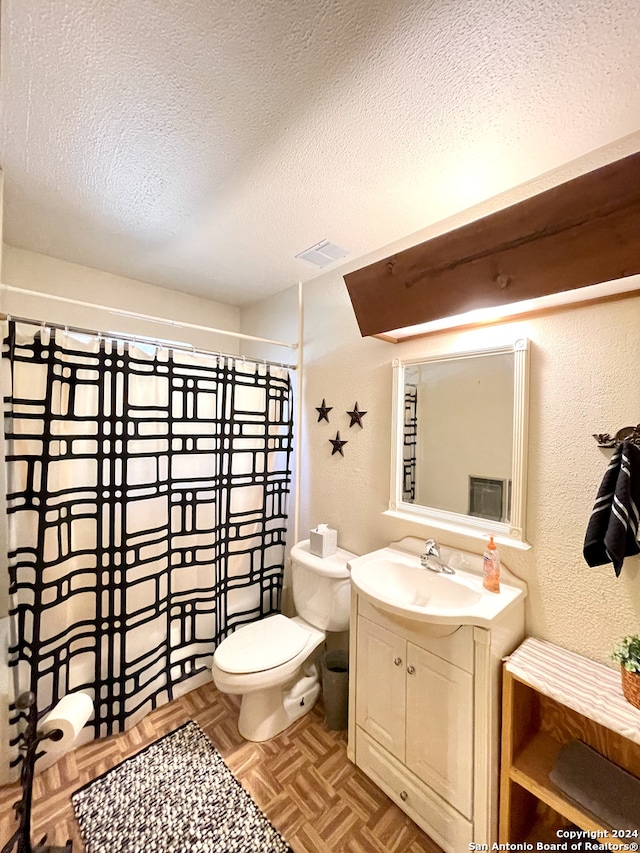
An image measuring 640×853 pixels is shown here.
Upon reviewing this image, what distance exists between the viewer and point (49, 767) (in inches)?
57.9

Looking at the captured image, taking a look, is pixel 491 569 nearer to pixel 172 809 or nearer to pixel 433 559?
pixel 433 559

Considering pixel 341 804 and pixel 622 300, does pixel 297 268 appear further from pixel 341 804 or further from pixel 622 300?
pixel 341 804


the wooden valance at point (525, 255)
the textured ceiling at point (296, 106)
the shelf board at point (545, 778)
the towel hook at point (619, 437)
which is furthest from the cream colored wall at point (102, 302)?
the shelf board at point (545, 778)

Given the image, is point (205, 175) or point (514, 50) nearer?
point (514, 50)

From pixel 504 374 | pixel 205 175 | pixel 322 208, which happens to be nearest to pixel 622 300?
pixel 504 374

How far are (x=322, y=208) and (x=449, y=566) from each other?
1.65 meters

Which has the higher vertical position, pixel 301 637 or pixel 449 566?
pixel 449 566

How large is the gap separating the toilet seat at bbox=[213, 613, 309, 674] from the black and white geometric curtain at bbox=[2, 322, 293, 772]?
0.35 meters

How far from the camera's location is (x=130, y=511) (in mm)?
1646

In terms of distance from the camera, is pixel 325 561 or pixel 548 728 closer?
pixel 548 728

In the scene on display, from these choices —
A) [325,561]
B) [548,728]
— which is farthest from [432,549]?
[548,728]

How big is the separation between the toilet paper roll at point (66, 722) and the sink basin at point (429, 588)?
104 cm

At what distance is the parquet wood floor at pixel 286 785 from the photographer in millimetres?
1228

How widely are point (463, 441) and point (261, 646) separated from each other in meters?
1.35
